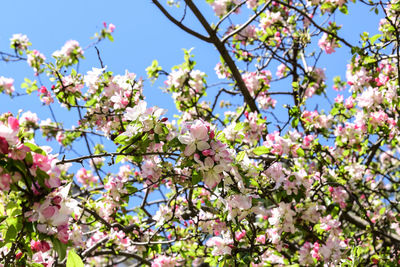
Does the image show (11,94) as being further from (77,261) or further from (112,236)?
(77,261)

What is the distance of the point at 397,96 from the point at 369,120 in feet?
0.94

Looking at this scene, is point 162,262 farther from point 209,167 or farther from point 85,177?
point 85,177

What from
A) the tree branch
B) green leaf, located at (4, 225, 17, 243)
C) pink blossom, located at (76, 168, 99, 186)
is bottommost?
green leaf, located at (4, 225, 17, 243)

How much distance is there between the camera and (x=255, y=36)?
184 inches

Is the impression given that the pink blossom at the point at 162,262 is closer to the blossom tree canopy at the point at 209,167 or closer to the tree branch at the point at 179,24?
the blossom tree canopy at the point at 209,167

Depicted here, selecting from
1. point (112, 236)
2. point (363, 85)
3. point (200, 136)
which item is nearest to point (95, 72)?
point (112, 236)

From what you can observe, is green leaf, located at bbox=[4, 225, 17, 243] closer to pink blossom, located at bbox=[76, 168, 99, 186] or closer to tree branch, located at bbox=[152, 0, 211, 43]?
tree branch, located at bbox=[152, 0, 211, 43]

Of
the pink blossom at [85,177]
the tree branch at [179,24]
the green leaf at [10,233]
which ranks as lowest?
the green leaf at [10,233]

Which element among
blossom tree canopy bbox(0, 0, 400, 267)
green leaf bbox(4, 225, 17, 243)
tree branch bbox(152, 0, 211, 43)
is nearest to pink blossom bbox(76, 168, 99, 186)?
blossom tree canopy bbox(0, 0, 400, 267)

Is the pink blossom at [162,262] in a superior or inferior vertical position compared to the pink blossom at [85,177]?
inferior

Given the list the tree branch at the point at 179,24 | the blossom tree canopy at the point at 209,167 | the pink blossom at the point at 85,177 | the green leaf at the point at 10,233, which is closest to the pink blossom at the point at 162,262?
the blossom tree canopy at the point at 209,167

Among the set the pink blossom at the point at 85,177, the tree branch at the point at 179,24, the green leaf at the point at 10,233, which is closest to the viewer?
the green leaf at the point at 10,233

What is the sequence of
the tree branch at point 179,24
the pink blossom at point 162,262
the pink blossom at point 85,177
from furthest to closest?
1. the pink blossom at point 85,177
2. the tree branch at point 179,24
3. the pink blossom at point 162,262

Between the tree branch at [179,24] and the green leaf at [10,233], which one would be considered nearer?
the green leaf at [10,233]
